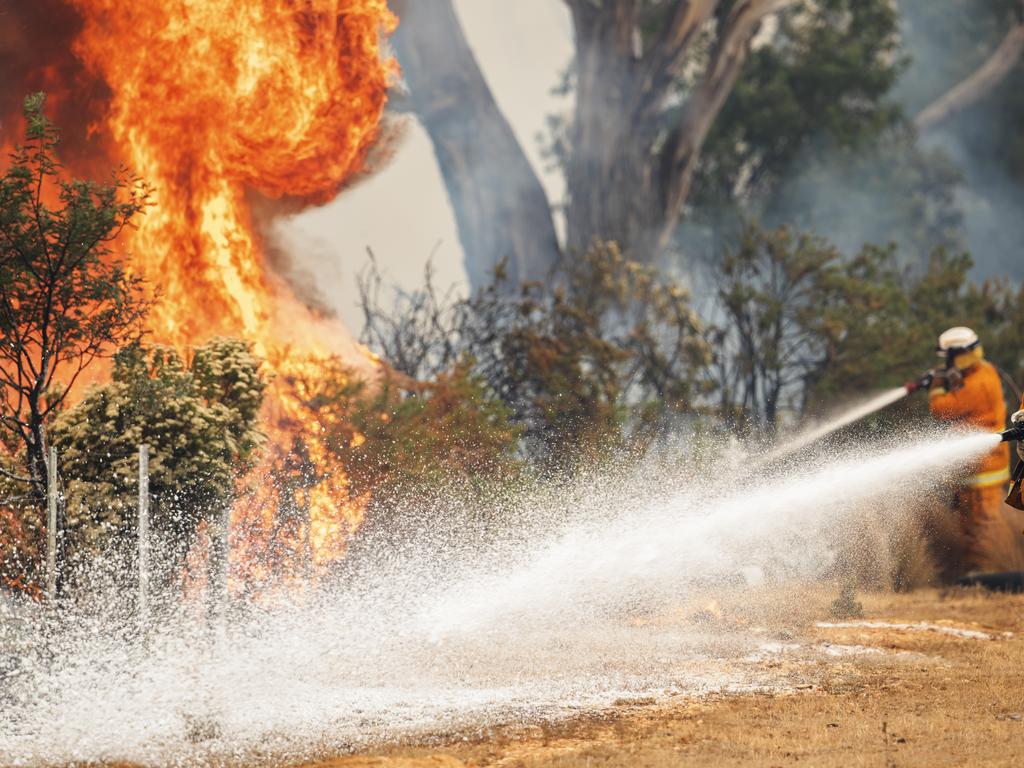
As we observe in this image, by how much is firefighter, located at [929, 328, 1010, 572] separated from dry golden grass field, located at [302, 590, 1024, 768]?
9.24ft

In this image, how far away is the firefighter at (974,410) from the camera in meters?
13.5

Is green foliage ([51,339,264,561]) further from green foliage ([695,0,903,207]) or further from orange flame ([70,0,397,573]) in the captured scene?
green foliage ([695,0,903,207])

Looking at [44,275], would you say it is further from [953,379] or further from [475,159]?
[475,159]

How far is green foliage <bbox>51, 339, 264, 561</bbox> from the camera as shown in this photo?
9508mm

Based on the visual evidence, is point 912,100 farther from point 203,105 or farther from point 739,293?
point 203,105

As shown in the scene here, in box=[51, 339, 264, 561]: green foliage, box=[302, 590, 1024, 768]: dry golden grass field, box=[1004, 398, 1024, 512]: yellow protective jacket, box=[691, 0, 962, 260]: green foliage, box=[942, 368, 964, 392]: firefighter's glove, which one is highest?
box=[691, 0, 962, 260]: green foliage

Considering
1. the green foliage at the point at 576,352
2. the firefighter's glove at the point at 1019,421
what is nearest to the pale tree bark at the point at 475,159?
the green foliage at the point at 576,352

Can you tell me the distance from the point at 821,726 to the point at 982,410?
6.48 meters

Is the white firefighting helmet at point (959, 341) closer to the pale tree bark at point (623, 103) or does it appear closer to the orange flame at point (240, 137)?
the orange flame at point (240, 137)

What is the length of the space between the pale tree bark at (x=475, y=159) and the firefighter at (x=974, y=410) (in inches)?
416

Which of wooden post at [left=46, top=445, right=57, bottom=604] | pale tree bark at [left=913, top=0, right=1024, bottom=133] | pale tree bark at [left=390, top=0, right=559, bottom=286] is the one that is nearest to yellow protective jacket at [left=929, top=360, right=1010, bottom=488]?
wooden post at [left=46, top=445, right=57, bottom=604]

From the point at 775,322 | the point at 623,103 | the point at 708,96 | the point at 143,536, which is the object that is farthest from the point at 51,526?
the point at 708,96

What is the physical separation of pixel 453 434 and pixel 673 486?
3.05 meters

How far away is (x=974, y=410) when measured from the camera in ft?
44.2
